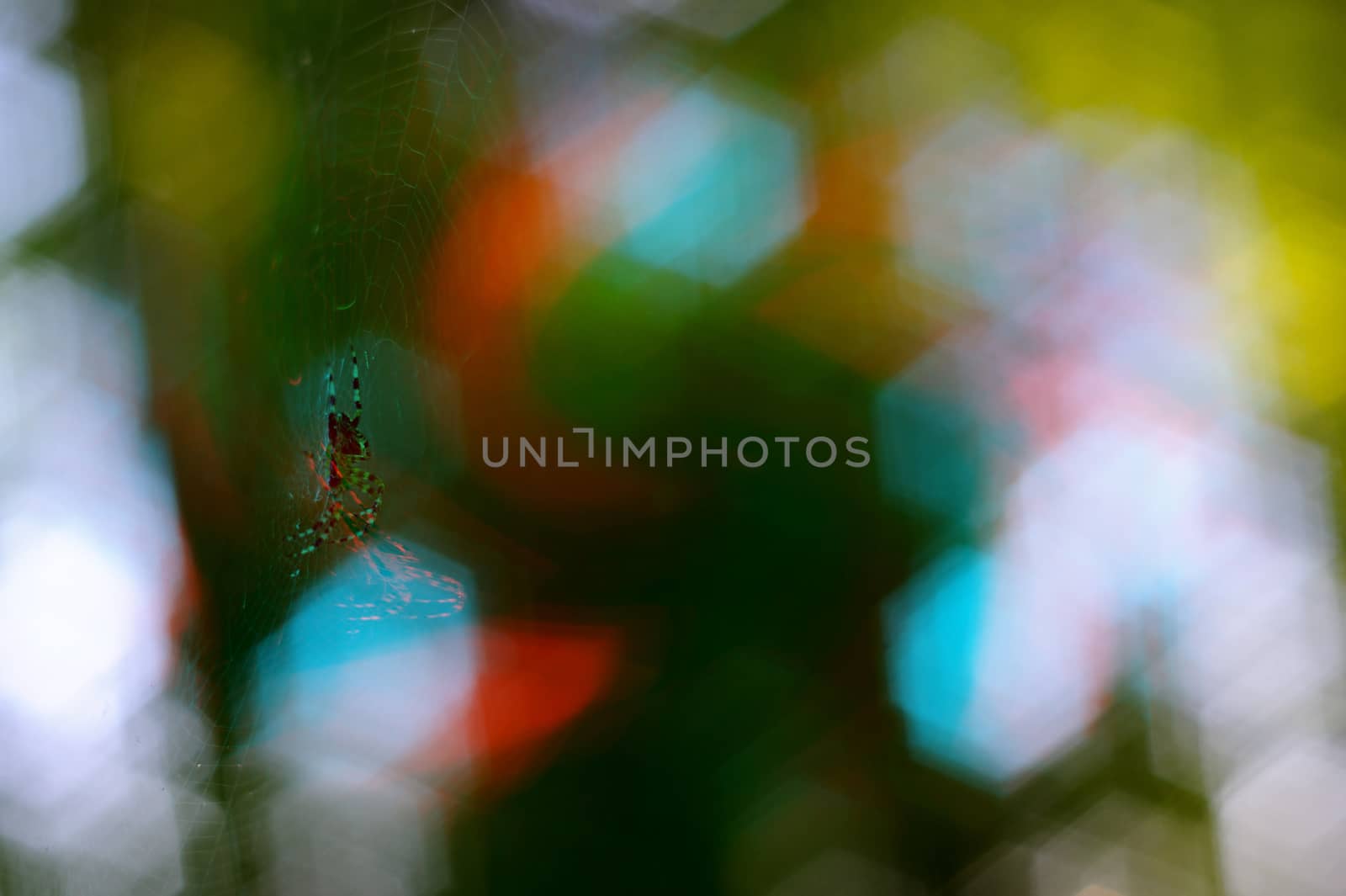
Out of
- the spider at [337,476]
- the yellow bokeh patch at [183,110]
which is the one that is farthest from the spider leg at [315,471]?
the yellow bokeh patch at [183,110]

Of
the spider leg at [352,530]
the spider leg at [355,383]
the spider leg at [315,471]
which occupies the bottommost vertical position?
the spider leg at [315,471]

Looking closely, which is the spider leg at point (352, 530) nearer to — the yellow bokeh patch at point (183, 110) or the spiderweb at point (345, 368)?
the spiderweb at point (345, 368)

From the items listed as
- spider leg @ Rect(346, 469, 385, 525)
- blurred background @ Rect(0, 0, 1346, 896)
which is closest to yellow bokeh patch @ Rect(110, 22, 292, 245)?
blurred background @ Rect(0, 0, 1346, 896)

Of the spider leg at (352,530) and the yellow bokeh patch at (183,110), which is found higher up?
the yellow bokeh patch at (183,110)

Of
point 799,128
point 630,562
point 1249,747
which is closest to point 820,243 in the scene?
point 799,128

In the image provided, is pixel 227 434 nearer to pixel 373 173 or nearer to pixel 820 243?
pixel 373 173

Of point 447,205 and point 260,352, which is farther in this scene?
point 447,205

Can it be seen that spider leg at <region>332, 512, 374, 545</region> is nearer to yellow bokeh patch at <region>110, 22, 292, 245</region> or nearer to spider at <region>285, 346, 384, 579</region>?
spider at <region>285, 346, 384, 579</region>

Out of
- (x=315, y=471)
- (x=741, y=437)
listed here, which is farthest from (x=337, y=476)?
(x=741, y=437)
